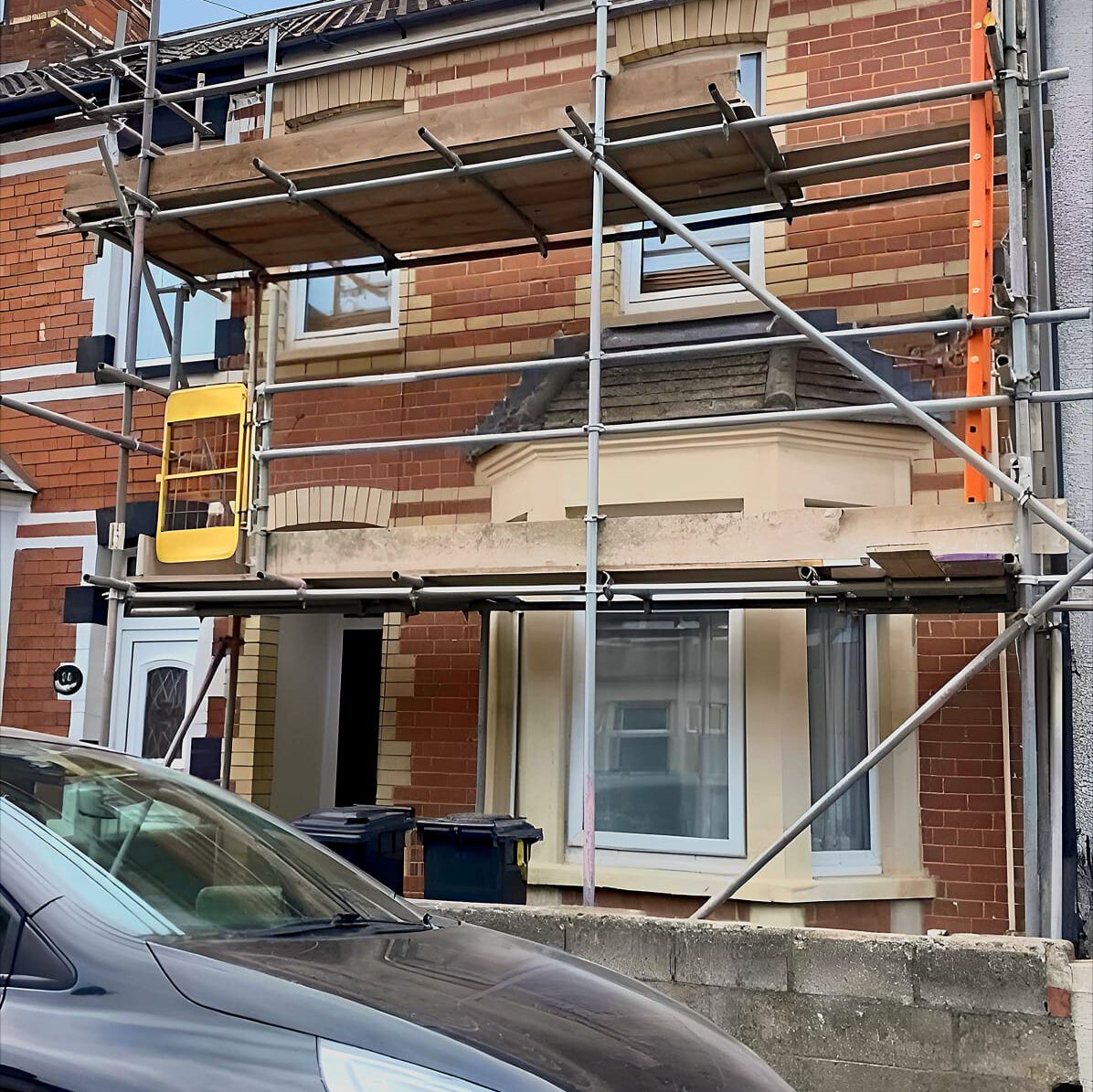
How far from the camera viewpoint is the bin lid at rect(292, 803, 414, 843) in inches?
247

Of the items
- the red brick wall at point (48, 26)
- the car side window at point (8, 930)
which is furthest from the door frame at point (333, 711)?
the car side window at point (8, 930)

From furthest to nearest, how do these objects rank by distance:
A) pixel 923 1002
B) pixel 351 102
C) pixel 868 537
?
pixel 351 102, pixel 868 537, pixel 923 1002

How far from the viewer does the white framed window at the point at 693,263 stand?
8.08m

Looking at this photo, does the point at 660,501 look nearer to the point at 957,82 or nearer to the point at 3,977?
the point at 957,82

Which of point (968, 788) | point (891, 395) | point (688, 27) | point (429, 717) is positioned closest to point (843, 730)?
point (968, 788)

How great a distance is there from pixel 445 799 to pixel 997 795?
346cm

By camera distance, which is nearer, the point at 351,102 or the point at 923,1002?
the point at 923,1002

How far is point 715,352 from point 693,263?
1509 mm

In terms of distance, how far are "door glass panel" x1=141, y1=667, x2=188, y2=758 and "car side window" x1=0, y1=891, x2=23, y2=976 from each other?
726 cm

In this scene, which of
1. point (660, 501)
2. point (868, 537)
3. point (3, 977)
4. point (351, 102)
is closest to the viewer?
point (3, 977)

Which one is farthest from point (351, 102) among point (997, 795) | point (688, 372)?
point (997, 795)

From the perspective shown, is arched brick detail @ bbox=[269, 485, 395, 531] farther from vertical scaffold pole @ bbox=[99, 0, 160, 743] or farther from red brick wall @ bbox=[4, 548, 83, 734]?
red brick wall @ bbox=[4, 548, 83, 734]

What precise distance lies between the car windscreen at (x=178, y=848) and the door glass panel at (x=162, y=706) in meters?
6.27

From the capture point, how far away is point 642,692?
7.70m
